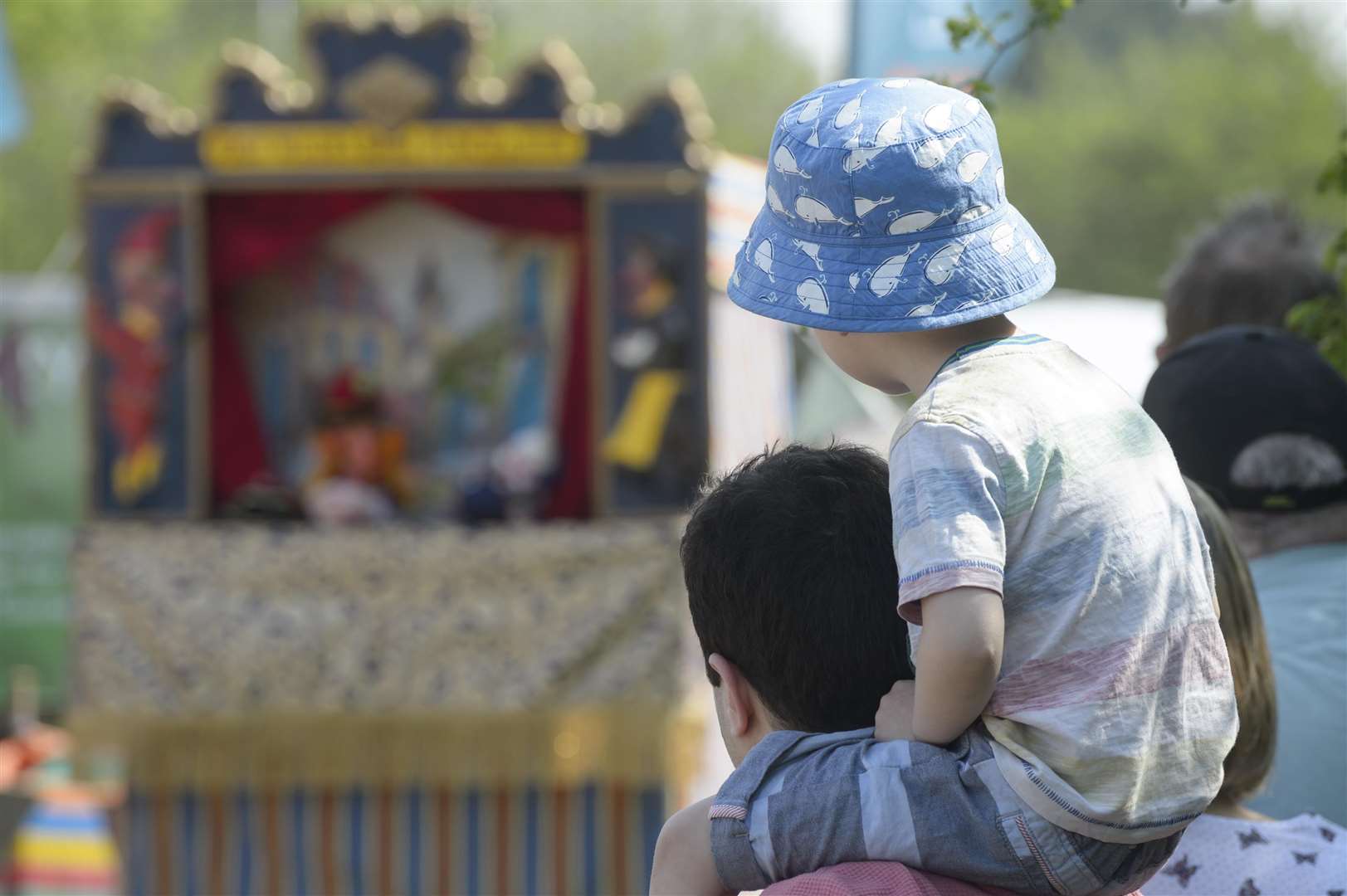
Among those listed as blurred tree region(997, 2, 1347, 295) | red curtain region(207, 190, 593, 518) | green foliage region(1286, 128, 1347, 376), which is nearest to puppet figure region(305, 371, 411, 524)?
red curtain region(207, 190, 593, 518)

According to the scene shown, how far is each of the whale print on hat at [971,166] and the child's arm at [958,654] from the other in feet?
1.24

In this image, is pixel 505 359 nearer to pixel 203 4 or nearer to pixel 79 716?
pixel 79 716

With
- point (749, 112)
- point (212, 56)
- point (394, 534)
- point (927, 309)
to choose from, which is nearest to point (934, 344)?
point (927, 309)

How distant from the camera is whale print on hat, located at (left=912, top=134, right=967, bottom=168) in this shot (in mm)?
1399

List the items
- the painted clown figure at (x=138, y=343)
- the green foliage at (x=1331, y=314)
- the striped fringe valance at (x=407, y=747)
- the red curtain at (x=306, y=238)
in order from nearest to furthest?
the green foliage at (x=1331, y=314)
the striped fringe valance at (x=407, y=747)
the painted clown figure at (x=138, y=343)
the red curtain at (x=306, y=238)

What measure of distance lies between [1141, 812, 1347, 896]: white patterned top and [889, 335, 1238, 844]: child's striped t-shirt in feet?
1.69

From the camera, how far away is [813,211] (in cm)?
144

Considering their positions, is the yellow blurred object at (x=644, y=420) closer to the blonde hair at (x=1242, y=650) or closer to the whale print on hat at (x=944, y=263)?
the blonde hair at (x=1242, y=650)

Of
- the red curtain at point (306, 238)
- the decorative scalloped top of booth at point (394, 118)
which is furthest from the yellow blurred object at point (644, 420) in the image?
the decorative scalloped top of booth at point (394, 118)

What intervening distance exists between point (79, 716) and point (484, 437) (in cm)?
203

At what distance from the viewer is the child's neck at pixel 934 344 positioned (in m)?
1.45

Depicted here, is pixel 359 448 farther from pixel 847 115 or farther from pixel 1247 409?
pixel 847 115

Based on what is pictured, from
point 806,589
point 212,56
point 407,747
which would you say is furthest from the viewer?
point 212,56

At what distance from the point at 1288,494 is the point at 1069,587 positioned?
3.68ft
